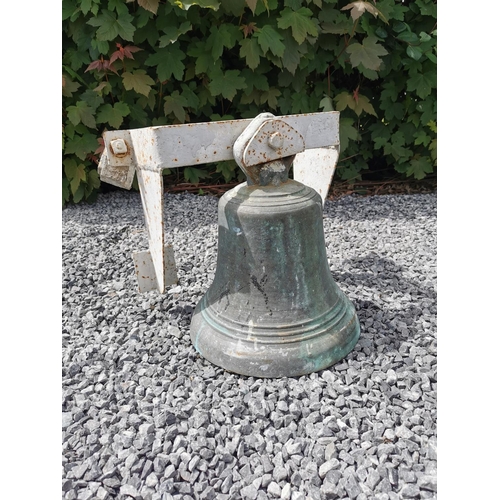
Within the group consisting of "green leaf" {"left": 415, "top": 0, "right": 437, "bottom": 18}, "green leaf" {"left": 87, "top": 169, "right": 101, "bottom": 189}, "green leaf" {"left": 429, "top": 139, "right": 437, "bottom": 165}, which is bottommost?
"green leaf" {"left": 87, "top": 169, "right": 101, "bottom": 189}

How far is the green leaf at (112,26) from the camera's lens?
3.55 meters

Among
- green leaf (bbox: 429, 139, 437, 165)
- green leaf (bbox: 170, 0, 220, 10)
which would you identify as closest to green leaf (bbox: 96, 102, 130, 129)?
green leaf (bbox: 170, 0, 220, 10)

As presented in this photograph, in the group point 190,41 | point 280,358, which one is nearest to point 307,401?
point 280,358

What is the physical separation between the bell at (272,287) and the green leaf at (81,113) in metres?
2.41

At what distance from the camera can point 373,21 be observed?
155 inches

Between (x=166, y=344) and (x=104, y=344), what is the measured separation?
1.01ft

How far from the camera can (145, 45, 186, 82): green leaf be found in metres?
3.75

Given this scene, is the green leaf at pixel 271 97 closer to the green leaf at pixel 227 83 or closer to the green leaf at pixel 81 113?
the green leaf at pixel 227 83

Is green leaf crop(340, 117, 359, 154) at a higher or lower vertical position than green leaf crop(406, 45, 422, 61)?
lower

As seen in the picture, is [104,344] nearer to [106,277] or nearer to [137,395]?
[137,395]

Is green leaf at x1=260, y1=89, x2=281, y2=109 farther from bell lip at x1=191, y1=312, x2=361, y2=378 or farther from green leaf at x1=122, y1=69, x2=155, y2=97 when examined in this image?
bell lip at x1=191, y1=312, x2=361, y2=378

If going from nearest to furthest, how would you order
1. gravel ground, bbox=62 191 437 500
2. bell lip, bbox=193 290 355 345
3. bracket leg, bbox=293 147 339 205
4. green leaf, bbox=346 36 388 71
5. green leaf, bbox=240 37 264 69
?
1. gravel ground, bbox=62 191 437 500
2. bell lip, bbox=193 290 355 345
3. bracket leg, bbox=293 147 339 205
4. green leaf, bbox=240 37 264 69
5. green leaf, bbox=346 36 388 71

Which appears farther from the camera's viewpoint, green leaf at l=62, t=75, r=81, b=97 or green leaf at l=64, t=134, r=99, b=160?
green leaf at l=64, t=134, r=99, b=160

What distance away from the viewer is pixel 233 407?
5.72ft
